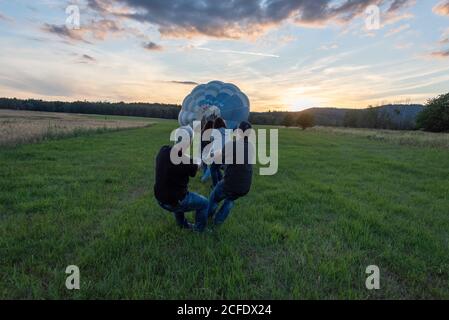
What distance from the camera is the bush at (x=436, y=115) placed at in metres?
60.7

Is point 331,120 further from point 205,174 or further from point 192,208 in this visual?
point 192,208

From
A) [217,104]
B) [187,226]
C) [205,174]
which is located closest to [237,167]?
[187,226]

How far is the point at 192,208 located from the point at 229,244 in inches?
30.6

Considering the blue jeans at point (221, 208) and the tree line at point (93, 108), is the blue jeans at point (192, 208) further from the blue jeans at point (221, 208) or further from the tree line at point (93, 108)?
the tree line at point (93, 108)

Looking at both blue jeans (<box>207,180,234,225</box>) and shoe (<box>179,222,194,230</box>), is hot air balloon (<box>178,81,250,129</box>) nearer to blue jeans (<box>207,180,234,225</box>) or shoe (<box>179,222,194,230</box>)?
blue jeans (<box>207,180,234,225</box>)

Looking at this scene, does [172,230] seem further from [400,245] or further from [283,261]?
[400,245]

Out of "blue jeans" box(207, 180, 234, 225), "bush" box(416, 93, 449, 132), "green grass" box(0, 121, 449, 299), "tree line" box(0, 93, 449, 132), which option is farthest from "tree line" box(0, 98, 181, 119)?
"blue jeans" box(207, 180, 234, 225)

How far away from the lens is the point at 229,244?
446 centimetres

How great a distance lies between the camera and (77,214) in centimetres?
566

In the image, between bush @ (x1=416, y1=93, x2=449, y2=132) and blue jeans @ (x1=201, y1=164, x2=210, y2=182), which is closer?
blue jeans @ (x1=201, y1=164, x2=210, y2=182)

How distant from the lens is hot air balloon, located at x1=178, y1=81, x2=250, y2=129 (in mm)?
8141

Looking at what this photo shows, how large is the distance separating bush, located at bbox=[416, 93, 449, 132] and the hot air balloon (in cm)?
6783

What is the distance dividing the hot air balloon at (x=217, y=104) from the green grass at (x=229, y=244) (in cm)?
201

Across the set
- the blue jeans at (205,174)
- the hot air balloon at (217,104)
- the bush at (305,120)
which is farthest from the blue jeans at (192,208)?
the bush at (305,120)
